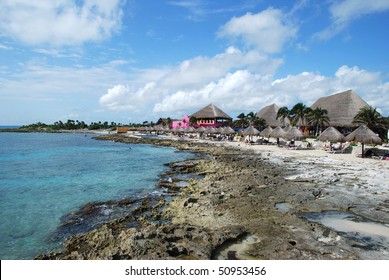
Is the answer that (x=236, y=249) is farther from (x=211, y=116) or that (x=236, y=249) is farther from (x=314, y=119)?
(x=211, y=116)

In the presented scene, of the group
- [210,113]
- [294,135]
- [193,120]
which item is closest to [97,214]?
[294,135]

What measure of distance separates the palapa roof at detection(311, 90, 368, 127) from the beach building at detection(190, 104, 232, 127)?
2147 centimetres

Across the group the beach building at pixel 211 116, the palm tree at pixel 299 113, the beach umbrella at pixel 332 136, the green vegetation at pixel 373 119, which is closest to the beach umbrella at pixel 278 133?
the beach umbrella at pixel 332 136

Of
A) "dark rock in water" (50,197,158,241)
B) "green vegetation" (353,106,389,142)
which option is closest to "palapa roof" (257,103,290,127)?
"green vegetation" (353,106,389,142)

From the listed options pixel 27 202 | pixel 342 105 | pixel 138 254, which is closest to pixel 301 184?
pixel 138 254

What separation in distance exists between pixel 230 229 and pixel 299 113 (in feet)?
122

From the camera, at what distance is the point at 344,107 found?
37344mm

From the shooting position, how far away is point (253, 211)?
908 centimetres

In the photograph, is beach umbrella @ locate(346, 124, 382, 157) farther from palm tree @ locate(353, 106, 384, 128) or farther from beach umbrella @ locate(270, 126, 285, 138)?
beach umbrella @ locate(270, 126, 285, 138)

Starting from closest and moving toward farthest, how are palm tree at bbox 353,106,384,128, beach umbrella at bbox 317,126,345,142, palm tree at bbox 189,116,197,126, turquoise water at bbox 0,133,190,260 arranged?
1. turquoise water at bbox 0,133,190,260
2. beach umbrella at bbox 317,126,345,142
3. palm tree at bbox 353,106,384,128
4. palm tree at bbox 189,116,197,126

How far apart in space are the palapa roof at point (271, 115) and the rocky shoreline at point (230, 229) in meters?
37.8

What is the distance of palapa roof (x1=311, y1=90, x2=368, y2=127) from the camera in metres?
35.7

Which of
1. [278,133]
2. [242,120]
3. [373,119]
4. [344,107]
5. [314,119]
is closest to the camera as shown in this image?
[373,119]

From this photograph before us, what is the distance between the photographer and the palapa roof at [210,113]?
57.1 m
